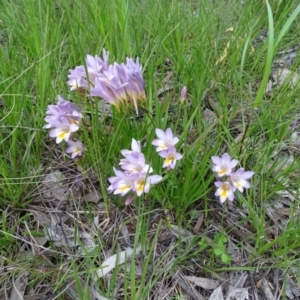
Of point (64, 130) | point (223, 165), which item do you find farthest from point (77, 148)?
point (223, 165)

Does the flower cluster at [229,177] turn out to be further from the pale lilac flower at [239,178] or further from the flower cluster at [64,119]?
the flower cluster at [64,119]

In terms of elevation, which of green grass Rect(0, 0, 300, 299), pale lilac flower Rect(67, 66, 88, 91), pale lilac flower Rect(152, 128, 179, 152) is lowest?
green grass Rect(0, 0, 300, 299)

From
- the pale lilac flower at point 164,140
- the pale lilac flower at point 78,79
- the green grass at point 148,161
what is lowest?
the green grass at point 148,161

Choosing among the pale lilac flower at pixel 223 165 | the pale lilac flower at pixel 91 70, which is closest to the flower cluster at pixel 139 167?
the pale lilac flower at pixel 223 165

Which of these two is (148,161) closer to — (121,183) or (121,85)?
(121,183)

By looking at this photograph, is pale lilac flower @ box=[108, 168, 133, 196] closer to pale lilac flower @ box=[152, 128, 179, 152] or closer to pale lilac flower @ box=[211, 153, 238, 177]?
pale lilac flower @ box=[152, 128, 179, 152]

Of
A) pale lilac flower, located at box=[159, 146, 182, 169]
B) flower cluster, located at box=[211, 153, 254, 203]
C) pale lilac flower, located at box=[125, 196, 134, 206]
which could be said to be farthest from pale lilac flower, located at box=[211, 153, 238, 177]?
pale lilac flower, located at box=[125, 196, 134, 206]

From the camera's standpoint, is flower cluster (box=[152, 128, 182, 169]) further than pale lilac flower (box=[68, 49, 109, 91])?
No
